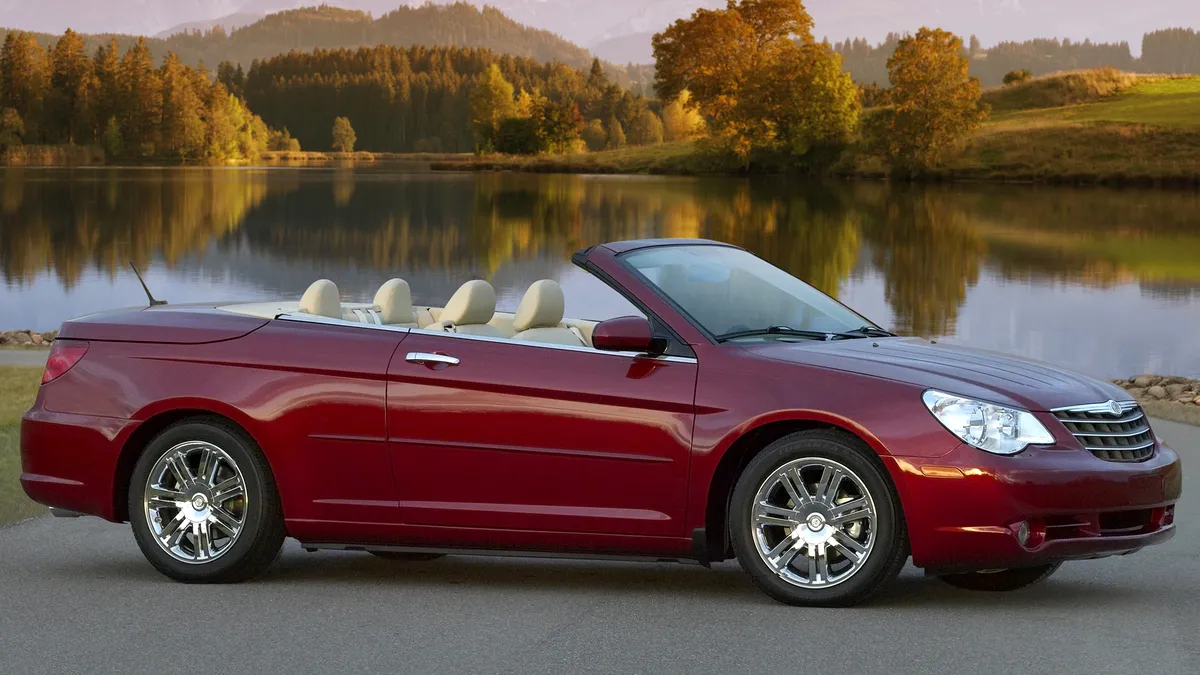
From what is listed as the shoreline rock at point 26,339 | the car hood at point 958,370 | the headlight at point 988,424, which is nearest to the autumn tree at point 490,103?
the shoreline rock at point 26,339

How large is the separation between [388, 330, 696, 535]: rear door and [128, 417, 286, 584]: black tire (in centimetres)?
61

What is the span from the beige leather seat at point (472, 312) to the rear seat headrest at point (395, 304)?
42 cm

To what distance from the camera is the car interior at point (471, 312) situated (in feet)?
23.5

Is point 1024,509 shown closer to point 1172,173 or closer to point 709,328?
point 709,328

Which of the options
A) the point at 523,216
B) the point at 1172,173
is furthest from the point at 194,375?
the point at 1172,173

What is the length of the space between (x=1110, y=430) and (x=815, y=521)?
1144 mm

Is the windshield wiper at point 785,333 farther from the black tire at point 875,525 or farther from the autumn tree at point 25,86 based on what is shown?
the autumn tree at point 25,86

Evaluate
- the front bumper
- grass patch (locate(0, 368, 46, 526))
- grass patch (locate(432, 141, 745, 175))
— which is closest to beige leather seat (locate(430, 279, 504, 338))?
the front bumper

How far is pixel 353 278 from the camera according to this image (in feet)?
143

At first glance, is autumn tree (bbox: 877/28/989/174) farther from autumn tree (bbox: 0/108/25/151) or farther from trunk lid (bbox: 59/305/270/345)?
autumn tree (bbox: 0/108/25/151)

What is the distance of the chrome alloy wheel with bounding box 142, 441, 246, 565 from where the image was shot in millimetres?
7016

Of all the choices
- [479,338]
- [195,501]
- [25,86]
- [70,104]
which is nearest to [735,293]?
[479,338]

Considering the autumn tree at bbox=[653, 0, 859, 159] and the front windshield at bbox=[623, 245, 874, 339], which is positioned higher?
the autumn tree at bbox=[653, 0, 859, 159]

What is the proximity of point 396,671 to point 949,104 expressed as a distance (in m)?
95.5
